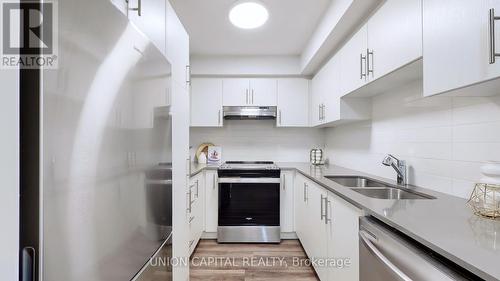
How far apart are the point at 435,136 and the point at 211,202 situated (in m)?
2.33

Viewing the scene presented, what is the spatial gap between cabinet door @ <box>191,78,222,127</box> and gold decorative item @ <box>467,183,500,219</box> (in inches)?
109

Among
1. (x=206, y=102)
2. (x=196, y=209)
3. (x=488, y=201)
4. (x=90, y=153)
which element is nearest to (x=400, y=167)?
(x=488, y=201)

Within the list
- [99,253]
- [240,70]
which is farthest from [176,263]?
[240,70]

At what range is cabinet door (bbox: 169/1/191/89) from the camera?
4.90 ft

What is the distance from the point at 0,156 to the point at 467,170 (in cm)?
182

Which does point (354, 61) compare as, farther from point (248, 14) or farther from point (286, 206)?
point (286, 206)

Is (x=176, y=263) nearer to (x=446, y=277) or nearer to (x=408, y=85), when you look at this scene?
(x=446, y=277)

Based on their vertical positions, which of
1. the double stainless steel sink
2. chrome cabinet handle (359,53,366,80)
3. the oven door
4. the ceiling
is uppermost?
the ceiling

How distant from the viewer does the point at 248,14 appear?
2.21 m

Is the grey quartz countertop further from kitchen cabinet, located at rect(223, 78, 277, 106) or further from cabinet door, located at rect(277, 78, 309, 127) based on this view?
kitchen cabinet, located at rect(223, 78, 277, 106)

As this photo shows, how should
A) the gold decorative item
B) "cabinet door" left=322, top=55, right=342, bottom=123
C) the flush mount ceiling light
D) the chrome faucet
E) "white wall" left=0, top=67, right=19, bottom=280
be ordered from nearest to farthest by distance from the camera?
"white wall" left=0, top=67, right=19, bottom=280, the gold decorative item, the chrome faucet, the flush mount ceiling light, "cabinet door" left=322, top=55, right=342, bottom=123

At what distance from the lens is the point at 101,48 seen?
29.0 inches

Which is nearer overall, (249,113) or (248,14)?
(248,14)

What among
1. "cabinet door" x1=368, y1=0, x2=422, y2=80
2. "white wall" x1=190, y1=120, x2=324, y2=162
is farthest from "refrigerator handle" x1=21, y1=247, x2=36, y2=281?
"white wall" x1=190, y1=120, x2=324, y2=162
